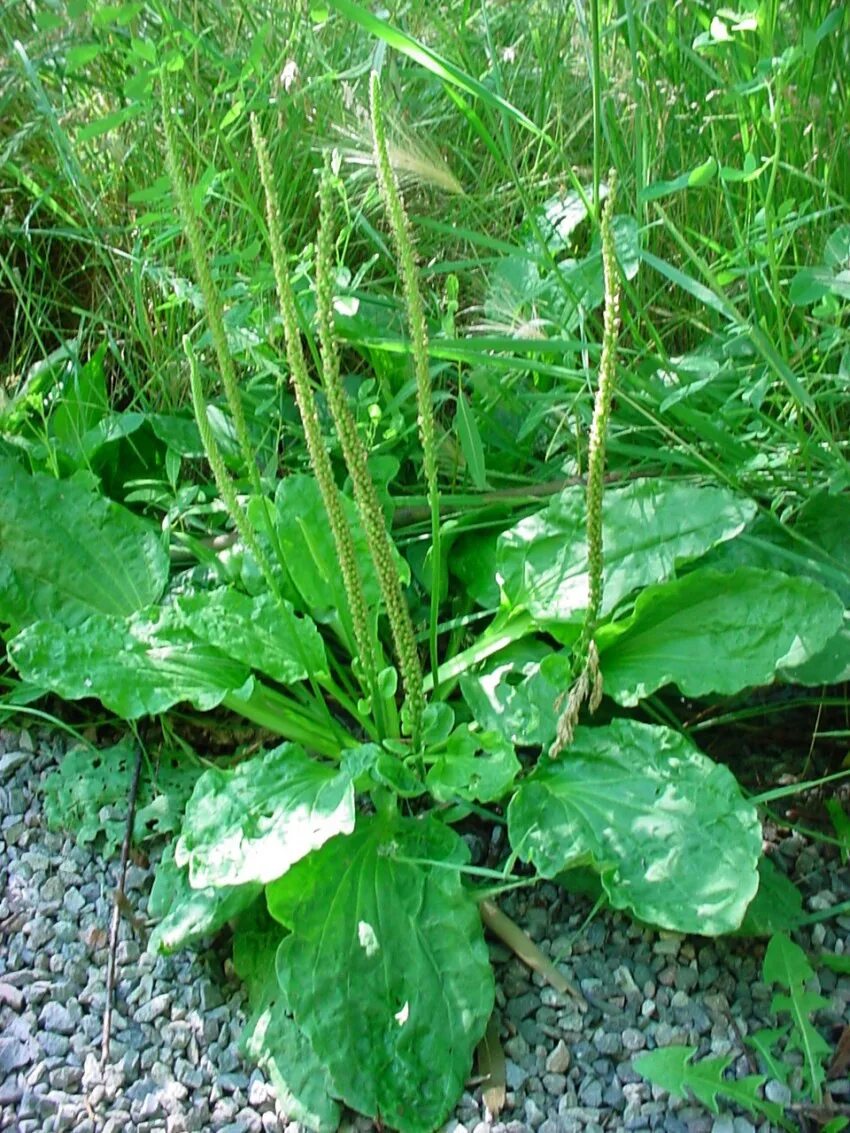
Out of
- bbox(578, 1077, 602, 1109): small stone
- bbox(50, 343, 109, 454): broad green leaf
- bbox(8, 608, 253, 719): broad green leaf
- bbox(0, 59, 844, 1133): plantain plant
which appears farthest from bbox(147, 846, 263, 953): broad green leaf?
bbox(50, 343, 109, 454): broad green leaf

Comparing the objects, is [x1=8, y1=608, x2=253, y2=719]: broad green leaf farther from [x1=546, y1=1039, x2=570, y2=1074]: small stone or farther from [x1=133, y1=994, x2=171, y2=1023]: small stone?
[x1=546, y1=1039, x2=570, y2=1074]: small stone

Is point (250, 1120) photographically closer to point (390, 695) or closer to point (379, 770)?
point (379, 770)

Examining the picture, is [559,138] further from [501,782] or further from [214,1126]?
[214,1126]

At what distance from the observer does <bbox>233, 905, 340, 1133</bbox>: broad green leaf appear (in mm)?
1454

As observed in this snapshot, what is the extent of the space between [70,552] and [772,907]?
119cm

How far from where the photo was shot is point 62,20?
2035mm

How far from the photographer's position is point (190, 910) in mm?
1579

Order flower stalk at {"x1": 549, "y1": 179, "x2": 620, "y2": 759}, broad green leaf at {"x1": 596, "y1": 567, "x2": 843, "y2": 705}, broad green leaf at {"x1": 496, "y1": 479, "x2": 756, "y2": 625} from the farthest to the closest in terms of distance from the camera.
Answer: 1. broad green leaf at {"x1": 496, "y1": 479, "x2": 756, "y2": 625}
2. broad green leaf at {"x1": 596, "y1": 567, "x2": 843, "y2": 705}
3. flower stalk at {"x1": 549, "y1": 179, "x2": 620, "y2": 759}

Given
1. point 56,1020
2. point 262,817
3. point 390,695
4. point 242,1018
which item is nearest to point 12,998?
point 56,1020

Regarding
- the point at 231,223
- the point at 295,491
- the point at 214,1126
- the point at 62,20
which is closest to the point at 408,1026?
the point at 214,1126

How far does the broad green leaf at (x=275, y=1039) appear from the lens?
145 cm

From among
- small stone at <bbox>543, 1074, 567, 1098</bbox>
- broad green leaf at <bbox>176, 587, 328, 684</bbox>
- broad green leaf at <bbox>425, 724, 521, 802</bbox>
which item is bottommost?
small stone at <bbox>543, 1074, 567, 1098</bbox>

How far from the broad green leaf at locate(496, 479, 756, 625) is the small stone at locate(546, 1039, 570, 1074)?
23.0 inches

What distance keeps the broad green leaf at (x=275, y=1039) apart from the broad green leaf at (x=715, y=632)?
1.89 ft
